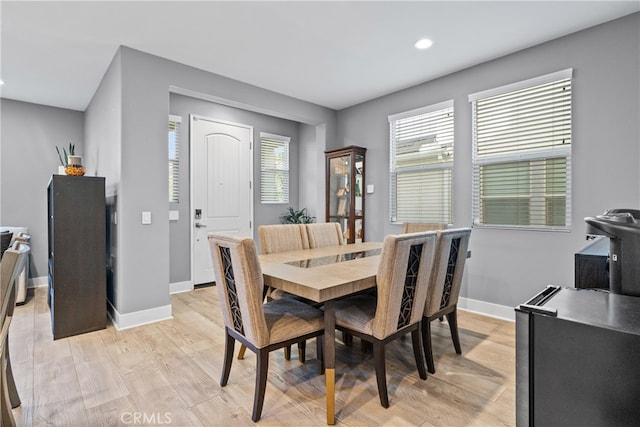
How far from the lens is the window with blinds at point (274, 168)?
5148 millimetres

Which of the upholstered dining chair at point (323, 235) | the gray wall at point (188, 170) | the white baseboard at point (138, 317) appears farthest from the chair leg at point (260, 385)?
the gray wall at point (188, 170)

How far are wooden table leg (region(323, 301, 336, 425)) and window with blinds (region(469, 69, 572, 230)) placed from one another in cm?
235

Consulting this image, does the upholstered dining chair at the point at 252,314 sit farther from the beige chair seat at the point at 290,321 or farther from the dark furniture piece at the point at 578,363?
the dark furniture piece at the point at 578,363

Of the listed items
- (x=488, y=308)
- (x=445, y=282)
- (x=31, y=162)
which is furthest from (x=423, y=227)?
(x=31, y=162)

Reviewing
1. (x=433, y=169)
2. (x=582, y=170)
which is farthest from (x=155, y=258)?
(x=582, y=170)

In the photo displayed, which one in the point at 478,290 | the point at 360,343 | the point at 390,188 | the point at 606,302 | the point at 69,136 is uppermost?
the point at 69,136

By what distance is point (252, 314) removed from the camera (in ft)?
5.40

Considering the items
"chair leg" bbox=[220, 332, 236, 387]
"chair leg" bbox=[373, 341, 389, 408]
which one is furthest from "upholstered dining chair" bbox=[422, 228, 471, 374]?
"chair leg" bbox=[220, 332, 236, 387]

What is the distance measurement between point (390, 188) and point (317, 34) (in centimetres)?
212

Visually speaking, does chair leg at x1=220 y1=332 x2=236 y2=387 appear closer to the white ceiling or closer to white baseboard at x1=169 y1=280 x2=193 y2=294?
the white ceiling

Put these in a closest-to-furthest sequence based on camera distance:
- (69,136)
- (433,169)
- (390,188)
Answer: (433,169) → (390,188) → (69,136)

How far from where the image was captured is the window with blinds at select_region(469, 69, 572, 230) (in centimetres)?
286

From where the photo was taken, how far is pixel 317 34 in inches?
109

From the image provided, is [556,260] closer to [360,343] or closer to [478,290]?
[478,290]
